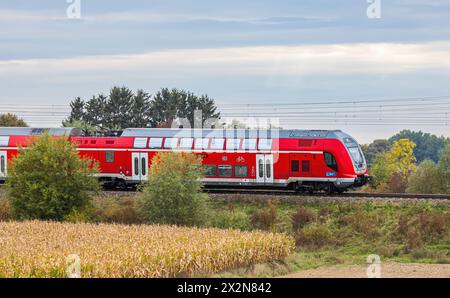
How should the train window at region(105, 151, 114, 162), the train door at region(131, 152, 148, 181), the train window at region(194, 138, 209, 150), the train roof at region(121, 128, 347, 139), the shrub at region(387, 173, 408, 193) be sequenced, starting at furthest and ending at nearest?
the shrub at region(387, 173, 408, 193), the train window at region(105, 151, 114, 162), the train door at region(131, 152, 148, 181), the train window at region(194, 138, 209, 150), the train roof at region(121, 128, 347, 139)

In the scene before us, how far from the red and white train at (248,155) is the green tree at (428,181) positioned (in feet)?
95.4

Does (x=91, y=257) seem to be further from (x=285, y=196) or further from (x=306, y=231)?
(x=285, y=196)

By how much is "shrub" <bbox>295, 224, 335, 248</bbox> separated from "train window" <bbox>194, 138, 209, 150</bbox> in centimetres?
1133

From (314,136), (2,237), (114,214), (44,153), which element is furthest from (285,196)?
(2,237)

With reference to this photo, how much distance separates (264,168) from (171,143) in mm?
7042

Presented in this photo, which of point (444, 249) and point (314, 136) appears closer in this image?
point (444, 249)

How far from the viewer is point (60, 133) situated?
70062 mm

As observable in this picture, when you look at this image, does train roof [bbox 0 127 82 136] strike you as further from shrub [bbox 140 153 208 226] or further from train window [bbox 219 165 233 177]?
shrub [bbox 140 153 208 226]

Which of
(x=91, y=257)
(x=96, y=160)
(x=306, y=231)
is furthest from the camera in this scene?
(x=96, y=160)

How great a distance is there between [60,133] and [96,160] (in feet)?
15.5

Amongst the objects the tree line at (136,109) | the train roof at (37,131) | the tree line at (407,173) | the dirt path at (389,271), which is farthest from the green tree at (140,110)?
the dirt path at (389,271)

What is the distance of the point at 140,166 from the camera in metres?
65.6

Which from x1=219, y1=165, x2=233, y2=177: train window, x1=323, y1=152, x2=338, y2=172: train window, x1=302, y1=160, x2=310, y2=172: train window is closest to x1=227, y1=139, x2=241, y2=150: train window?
x1=219, y1=165, x2=233, y2=177: train window

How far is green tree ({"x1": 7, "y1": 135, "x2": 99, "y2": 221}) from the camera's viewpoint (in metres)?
59.7
